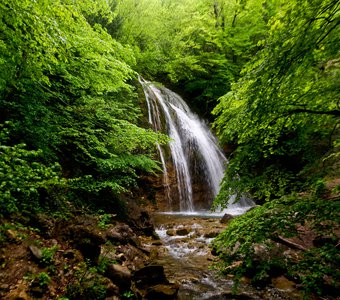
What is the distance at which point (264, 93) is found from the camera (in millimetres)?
2832

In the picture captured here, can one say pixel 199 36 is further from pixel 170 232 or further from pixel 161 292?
pixel 161 292

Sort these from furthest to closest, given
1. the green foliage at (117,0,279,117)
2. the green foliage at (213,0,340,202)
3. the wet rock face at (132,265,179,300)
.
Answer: the green foliage at (117,0,279,117), the wet rock face at (132,265,179,300), the green foliage at (213,0,340,202)

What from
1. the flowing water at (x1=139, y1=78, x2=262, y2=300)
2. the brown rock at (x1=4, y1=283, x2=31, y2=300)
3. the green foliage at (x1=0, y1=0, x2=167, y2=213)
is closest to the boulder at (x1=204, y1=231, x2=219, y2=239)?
the flowing water at (x1=139, y1=78, x2=262, y2=300)

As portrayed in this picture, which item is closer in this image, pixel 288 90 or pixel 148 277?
pixel 288 90

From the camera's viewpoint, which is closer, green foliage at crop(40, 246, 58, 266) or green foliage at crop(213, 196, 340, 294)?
green foliage at crop(213, 196, 340, 294)

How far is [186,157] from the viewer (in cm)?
1378

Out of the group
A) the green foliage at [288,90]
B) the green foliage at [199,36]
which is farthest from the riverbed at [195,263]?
the green foliage at [199,36]

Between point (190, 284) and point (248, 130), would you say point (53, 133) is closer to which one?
point (248, 130)

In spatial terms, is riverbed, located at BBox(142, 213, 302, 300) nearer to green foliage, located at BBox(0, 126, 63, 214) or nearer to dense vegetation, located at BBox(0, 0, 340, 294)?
dense vegetation, located at BBox(0, 0, 340, 294)

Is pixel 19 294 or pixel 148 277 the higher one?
pixel 19 294

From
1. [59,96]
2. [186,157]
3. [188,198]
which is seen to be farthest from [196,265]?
[186,157]

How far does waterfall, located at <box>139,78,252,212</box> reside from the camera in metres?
12.7

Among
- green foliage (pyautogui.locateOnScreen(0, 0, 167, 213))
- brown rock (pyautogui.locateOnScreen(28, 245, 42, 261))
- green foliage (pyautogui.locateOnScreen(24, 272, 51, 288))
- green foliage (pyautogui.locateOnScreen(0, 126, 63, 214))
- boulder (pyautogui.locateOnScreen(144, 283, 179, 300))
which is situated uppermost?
green foliage (pyautogui.locateOnScreen(0, 0, 167, 213))

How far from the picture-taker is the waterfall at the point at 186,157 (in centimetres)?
1266
